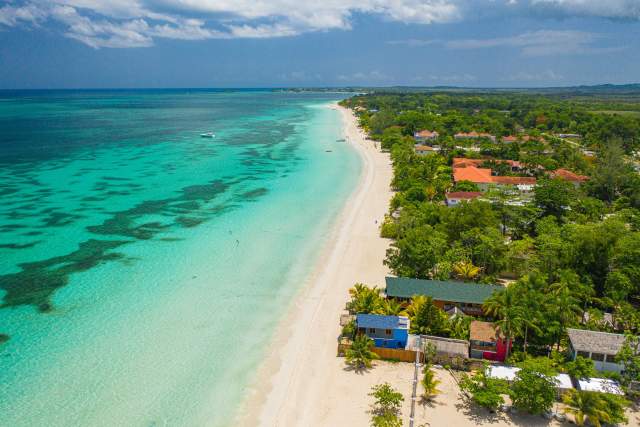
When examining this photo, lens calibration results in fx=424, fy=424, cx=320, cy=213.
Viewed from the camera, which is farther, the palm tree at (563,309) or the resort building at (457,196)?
the resort building at (457,196)

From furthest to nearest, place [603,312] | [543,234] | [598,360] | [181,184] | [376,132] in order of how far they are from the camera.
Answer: [376,132] → [181,184] → [543,234] → [603,312] → [598,360]

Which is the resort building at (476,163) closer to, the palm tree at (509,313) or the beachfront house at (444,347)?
the palm tree at (509,313)

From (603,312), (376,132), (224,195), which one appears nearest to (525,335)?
(603,312)

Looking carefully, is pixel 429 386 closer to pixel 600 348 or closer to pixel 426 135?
pixel 600 348

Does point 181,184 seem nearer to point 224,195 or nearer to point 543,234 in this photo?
point 224,195

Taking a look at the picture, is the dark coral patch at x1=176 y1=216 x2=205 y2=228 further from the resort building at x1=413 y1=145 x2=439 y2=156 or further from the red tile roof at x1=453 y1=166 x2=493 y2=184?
the resort building at x1=413 y1=145 x2=439 y2=156

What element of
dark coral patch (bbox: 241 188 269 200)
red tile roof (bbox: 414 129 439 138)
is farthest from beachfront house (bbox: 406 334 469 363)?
red tile roof (bbox: 414 129 439 138)

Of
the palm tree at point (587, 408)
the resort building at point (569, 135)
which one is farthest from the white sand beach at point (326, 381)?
the resort building at point (569, 135)
